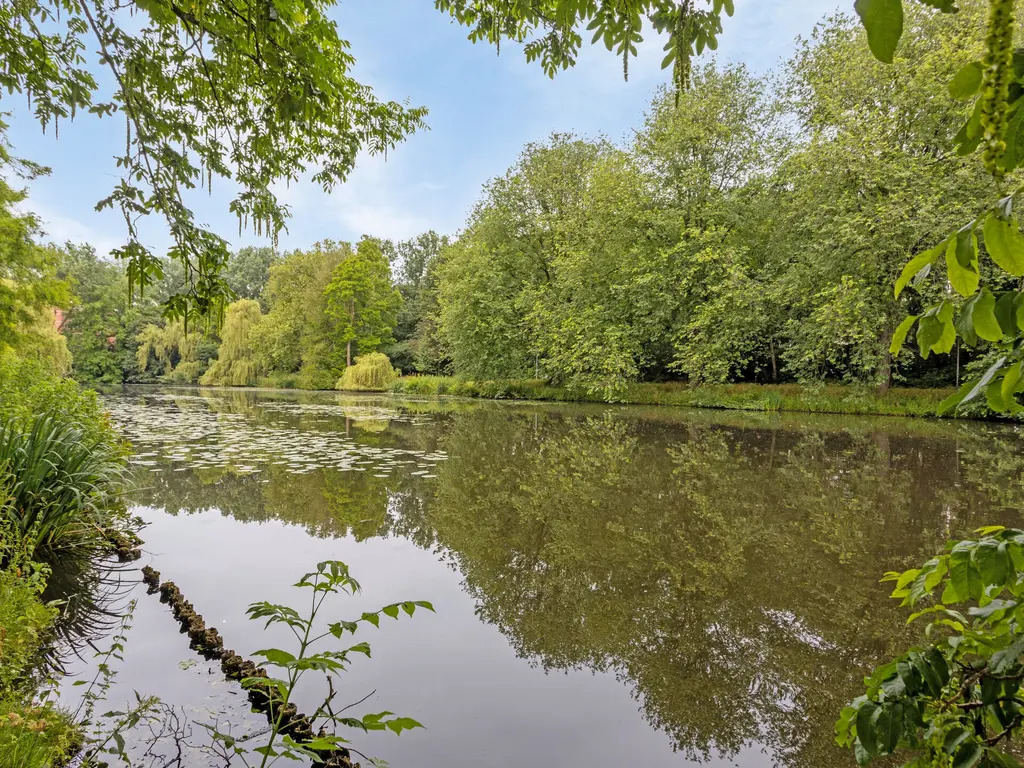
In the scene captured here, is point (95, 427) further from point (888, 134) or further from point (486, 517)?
point (888, 134)

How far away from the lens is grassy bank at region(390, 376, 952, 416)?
15469 mm

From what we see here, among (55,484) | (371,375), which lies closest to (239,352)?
(371,375)

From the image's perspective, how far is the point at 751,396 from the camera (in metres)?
18.1

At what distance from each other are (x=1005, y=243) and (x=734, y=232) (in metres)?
19.4

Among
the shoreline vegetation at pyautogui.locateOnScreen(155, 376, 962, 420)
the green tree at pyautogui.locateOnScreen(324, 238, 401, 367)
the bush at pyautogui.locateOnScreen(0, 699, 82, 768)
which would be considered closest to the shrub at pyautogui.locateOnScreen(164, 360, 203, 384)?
the green tree at pyautogui.locateOnScreen(324, 238, 401, 367)

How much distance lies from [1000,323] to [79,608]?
14.9ft

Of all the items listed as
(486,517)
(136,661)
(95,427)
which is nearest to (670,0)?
(136,661)

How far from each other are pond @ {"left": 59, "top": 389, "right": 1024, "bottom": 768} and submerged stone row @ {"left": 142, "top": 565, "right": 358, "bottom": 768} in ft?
0.25

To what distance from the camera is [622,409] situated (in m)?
18.2

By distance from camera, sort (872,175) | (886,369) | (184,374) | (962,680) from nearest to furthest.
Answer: (962,680) < (872,175) < (886,369) < (184,374)

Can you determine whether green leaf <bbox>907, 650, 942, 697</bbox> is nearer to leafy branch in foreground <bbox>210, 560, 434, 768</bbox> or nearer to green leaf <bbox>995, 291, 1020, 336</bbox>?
green leaf <bbox>995, 291, 1020, 336</bbox>

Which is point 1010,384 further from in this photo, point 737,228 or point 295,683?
point 737,228

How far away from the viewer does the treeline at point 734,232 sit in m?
13.5

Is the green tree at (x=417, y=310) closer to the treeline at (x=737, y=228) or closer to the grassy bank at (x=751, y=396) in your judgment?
the grassy bank at (x=751, y=396)
